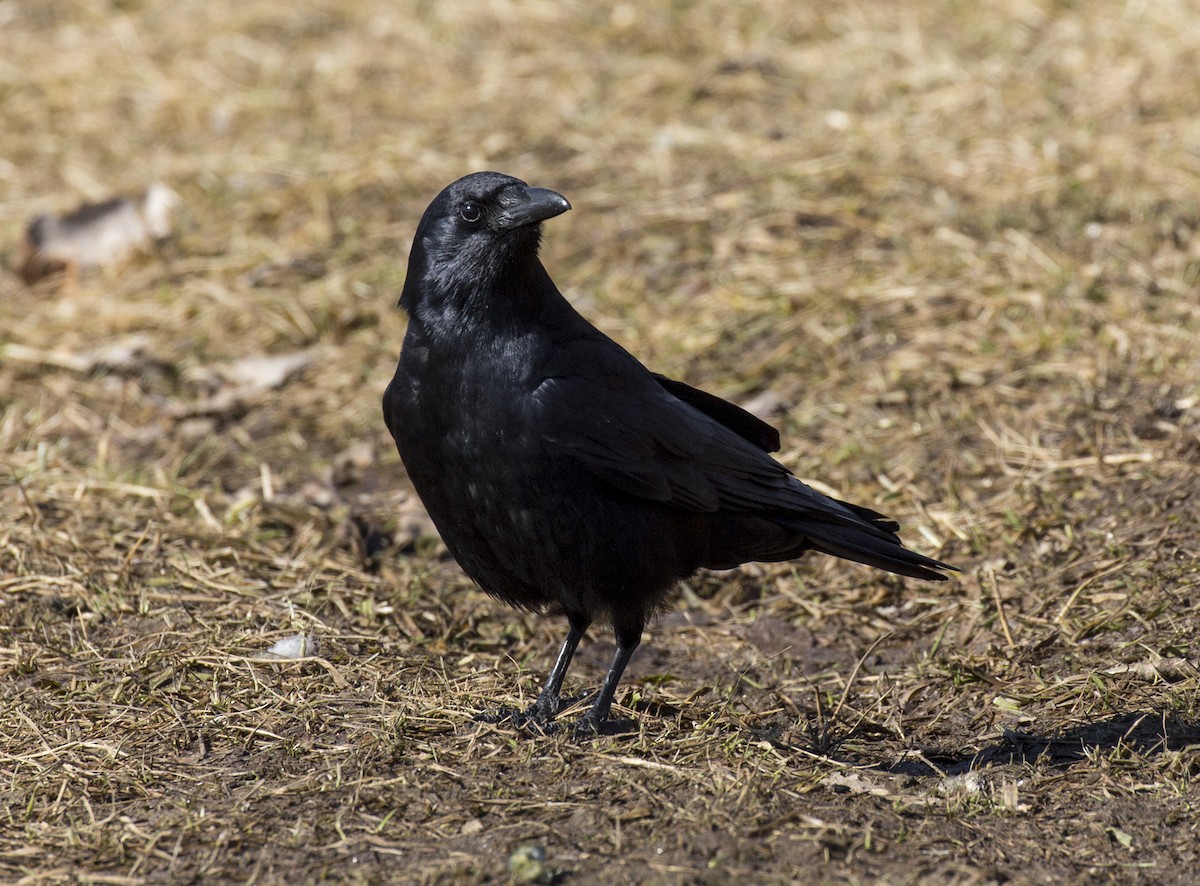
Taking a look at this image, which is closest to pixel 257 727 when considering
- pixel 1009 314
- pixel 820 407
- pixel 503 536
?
pixel 503 536

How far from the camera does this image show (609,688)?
401 centimetres

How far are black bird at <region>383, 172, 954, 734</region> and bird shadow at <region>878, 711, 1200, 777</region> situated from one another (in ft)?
1.71

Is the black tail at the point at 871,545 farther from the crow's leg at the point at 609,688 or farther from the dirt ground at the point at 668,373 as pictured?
the crow's leg at the point at 609,688

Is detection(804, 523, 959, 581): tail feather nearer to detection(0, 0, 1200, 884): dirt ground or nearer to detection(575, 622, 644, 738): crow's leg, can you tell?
detection(0, 0, 1200, 884): dirt ground

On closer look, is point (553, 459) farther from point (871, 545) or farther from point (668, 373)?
point (668, 373)

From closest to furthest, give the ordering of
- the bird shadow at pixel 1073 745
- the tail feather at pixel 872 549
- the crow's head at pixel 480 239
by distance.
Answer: the bird shadow at pixel 1073 745 < the crow's head at pixel 480 239 < the tail feather at pixel 872 549

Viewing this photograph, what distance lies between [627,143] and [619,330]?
1989mm

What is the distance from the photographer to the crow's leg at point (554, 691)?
3928 millimetres

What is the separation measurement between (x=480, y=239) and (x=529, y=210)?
0.55ft

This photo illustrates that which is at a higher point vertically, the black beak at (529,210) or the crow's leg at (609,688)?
the black beak at (529,210)

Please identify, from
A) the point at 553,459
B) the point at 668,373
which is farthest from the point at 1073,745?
the point at 668,373

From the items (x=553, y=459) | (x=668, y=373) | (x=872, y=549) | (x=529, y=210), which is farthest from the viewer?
(x=668, y=373)

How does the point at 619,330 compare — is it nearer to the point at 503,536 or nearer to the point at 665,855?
the point at 503,536

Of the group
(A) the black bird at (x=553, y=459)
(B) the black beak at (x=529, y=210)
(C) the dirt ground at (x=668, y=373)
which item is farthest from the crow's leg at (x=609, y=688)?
(B) the black beak at (x=529, y=210)
